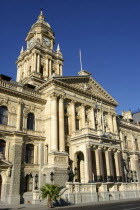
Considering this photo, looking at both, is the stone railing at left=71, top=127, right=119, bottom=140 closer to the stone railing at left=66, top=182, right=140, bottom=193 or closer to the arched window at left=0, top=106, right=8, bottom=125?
the stone railing at left=66, top=182, right=140, bottom=193

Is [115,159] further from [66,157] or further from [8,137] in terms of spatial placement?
[8,137]

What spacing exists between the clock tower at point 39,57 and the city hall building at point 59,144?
32.8ft

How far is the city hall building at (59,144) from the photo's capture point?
1014 inches

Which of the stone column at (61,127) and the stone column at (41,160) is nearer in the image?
the stone column at (41,160)

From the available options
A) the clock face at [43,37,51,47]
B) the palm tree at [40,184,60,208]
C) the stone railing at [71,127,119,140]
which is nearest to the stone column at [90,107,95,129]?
the stone railing at [71,127,119,140]

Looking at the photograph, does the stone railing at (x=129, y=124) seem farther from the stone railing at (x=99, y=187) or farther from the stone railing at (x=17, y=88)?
the stone railing at (x=17, y=88)

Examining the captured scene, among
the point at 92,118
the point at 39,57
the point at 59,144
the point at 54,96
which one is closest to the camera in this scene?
the point at 59,144

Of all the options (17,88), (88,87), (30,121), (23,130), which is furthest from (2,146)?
(88,87)

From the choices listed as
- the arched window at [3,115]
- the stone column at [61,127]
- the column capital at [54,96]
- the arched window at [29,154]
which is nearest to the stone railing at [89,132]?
the stone column at [61,127]

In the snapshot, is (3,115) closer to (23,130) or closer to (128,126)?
(23,130)

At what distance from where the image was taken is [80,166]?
3209 cm

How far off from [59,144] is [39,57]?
24.2 m

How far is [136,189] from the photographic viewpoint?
103 feet

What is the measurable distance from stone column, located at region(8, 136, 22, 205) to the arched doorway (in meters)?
8.50
